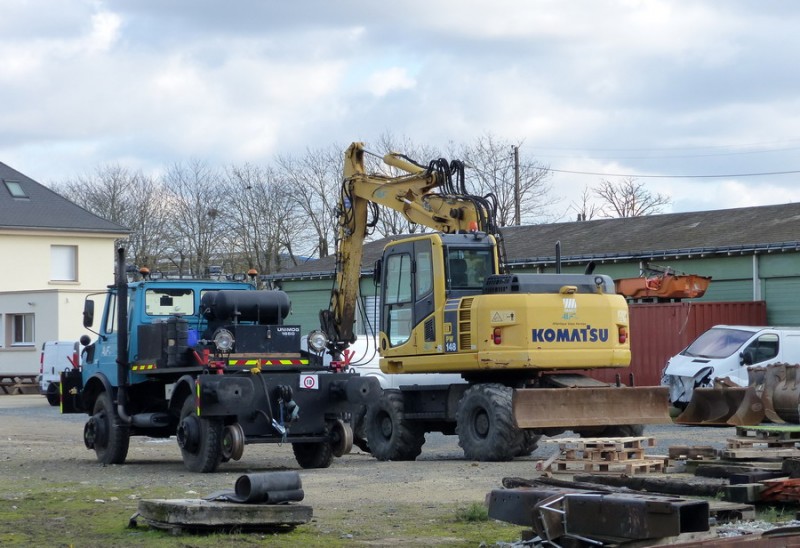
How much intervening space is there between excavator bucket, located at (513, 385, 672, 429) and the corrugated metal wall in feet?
43.0

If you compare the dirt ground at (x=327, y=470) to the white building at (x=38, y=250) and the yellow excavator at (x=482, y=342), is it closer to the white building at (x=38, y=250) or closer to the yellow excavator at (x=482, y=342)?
the yellow excavator at (x=482, y=342)

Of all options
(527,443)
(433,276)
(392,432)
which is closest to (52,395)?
(392,432)

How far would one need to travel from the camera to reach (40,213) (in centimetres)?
5853

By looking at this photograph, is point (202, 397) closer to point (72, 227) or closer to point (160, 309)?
point (160, 309)

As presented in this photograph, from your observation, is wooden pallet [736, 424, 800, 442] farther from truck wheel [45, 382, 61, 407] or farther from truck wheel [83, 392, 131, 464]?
truck wheel [45, 382, 61, 407]

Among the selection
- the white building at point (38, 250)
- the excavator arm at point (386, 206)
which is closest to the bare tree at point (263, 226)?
the white building at point (38, 250)

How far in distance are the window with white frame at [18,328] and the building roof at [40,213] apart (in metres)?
5.52

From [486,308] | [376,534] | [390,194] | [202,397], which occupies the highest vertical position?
[390,194]

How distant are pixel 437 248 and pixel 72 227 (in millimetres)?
42147

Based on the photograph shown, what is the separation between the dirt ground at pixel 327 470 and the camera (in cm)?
1411

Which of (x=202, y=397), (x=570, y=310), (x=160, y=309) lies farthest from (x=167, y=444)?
(x=570, y=310)

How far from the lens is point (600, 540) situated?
9289 mm

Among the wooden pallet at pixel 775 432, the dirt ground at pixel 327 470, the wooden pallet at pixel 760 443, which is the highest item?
the wooden pallet at pixel 775 432

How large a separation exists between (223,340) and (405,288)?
3577 millimetres
